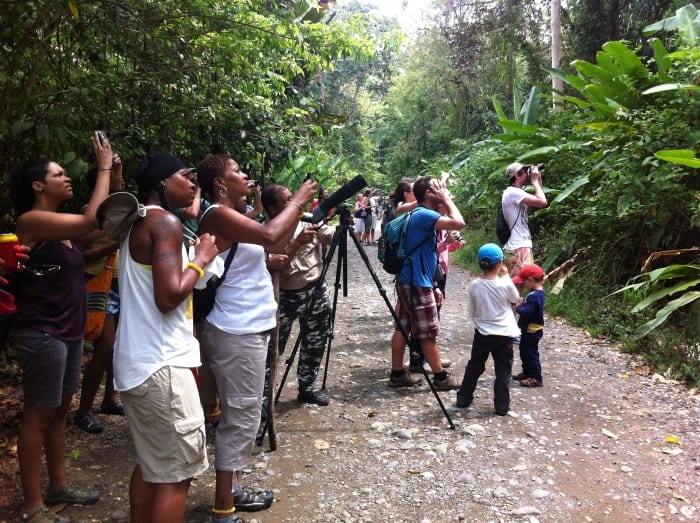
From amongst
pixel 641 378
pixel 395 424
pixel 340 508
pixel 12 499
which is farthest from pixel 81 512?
pixel 641 378

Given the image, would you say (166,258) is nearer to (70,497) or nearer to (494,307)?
(70,497)

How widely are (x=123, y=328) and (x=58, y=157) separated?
7.52 ft

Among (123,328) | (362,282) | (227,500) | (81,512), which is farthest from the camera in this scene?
(362,282)

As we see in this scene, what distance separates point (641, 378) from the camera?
16.5 ft

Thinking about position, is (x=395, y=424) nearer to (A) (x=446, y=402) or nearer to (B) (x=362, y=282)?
(A) (x=446, y=402)

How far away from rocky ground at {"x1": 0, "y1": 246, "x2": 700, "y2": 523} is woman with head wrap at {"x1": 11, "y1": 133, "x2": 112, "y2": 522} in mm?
485

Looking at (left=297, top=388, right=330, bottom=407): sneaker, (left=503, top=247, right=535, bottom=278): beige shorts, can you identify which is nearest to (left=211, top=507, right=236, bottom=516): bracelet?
(left=297, top=388, right=330, bottom=407): sneaker

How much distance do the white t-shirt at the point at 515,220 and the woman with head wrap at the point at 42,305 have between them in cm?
399

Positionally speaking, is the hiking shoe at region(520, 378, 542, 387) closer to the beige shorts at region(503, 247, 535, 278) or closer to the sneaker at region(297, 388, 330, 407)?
the beige shorts at region(503, 247, 535, 278)

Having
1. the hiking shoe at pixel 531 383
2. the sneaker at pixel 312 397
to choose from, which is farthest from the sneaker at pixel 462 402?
the sneaker at pixel 312 397

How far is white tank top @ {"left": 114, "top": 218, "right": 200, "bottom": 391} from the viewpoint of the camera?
206 centimetres

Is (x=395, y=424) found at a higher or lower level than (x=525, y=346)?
lower

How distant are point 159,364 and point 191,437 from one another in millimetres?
314

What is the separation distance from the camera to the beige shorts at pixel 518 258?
556 centimetres
